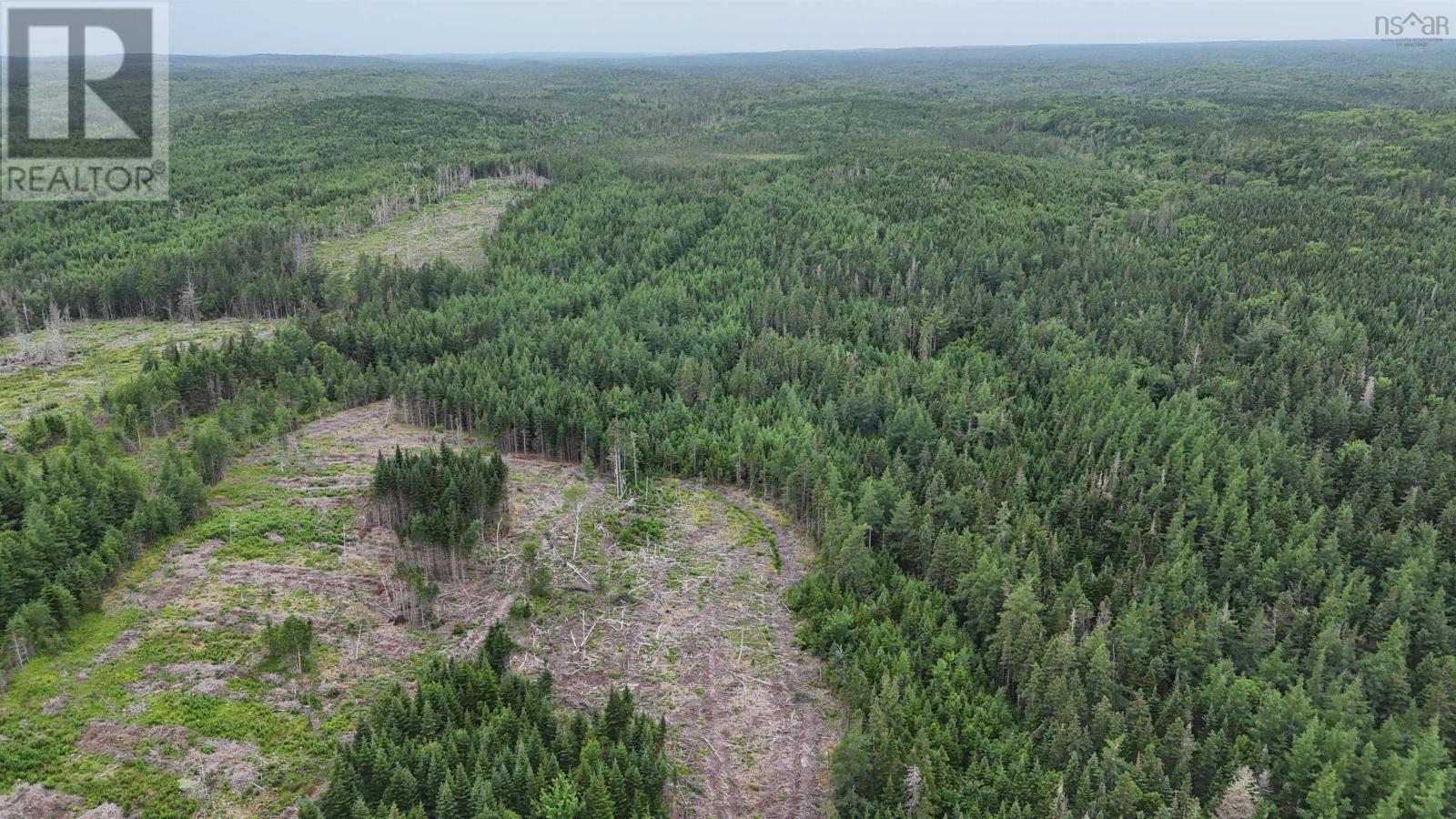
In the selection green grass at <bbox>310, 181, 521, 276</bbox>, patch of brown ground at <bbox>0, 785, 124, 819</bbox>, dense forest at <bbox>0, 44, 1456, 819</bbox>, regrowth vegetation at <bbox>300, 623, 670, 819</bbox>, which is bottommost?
patch of brown ground at <bbox>0, 785, 124, 819</bbox>

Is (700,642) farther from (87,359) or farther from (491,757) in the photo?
(87,359)

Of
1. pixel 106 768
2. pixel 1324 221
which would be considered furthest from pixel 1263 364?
pixel 106 768

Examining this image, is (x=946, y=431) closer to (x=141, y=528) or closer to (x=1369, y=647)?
(x=1369, y=647)

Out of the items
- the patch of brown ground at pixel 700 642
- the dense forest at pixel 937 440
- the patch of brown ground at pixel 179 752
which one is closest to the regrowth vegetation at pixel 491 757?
the dense forest at pixel 937 440

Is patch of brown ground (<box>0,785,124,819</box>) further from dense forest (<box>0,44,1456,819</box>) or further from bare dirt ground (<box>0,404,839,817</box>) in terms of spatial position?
dense forest (<box>0,44,1456,819</box>)

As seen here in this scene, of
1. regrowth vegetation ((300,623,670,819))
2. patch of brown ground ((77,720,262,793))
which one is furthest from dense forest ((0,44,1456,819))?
patch of brown ground ((77,720,262,793))

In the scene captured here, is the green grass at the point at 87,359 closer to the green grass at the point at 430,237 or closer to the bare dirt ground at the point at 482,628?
the green grass at the point at 430,237
